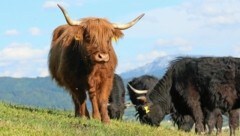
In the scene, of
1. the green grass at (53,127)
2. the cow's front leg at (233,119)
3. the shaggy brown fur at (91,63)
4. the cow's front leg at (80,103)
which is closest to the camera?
the green grass at (53,127)

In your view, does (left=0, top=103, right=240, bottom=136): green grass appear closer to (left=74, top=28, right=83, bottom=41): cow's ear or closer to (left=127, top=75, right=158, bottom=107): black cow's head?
(left=74, top=28, right=83, bottom=41): cow's ear

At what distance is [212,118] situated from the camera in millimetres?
17281

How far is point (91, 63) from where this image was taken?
1423 centimetres

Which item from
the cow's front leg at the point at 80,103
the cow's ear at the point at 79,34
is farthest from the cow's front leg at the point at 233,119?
the cow's ear at the point at 79,34

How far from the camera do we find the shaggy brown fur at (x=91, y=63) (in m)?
14.1

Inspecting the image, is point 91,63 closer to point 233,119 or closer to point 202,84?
point 202,84

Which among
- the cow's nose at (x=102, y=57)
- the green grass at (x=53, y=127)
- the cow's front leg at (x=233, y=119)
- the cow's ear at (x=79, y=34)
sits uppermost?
the cow's ear at (x=79, y=34)

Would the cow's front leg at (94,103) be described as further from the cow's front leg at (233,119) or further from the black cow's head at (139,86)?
the black cow's head at (139,86)

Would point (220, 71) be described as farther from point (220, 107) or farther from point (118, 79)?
point (118, 79)

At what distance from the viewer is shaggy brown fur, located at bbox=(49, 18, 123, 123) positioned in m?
14.1

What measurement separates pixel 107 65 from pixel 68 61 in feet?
3.95

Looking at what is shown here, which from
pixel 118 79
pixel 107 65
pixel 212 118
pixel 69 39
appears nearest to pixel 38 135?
pixel 107 65

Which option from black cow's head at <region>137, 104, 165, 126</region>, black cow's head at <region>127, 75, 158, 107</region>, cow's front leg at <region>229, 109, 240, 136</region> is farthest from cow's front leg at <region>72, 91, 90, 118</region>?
black cow's head at <region>127, 75, 158, 107</region>

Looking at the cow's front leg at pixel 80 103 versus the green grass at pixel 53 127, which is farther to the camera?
the cow's front leg at pixel 80 103
